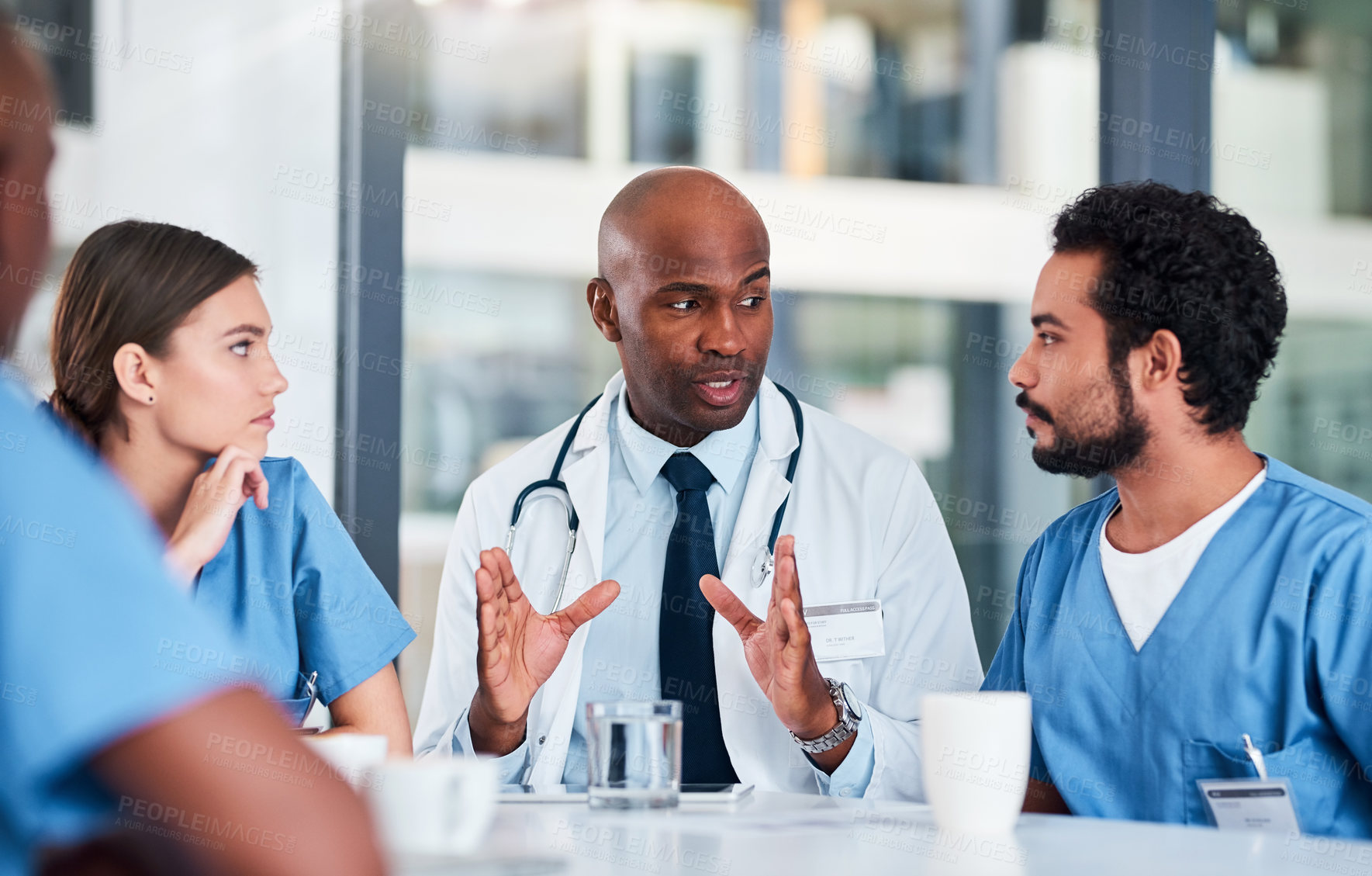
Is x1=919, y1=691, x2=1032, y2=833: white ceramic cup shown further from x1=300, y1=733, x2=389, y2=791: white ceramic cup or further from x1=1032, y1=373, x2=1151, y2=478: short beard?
x1=1032, y1=373, x2=1151, y2=478: short beard

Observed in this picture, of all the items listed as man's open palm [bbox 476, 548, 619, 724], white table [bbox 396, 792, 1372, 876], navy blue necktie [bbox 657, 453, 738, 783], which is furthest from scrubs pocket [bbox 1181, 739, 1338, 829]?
man's open palm [bbox 476, 548, 619, 724]

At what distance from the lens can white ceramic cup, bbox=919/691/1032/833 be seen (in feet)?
3.55

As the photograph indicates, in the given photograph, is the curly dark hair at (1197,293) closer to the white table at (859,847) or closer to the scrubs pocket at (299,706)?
the white table at (859,847)

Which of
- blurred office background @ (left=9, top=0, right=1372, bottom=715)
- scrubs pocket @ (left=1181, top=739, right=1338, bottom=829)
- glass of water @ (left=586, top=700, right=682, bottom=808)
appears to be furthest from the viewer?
blurred office background @ (left=9, top=0, right=1372, bottom=715)

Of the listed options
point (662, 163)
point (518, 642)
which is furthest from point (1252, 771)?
point (662, 163)

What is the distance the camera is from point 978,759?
1.09 m

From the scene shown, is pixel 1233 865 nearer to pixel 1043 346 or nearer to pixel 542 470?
pixel 1043 346

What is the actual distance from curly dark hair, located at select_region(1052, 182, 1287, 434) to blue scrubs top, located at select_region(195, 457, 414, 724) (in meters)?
1.16

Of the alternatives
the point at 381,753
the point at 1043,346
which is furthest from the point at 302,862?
the point at 1043,346

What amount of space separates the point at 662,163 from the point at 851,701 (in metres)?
4.17

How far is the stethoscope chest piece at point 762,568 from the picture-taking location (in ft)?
6.26

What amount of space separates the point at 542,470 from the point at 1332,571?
123 centimetres

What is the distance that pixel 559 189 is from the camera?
5.10 meters

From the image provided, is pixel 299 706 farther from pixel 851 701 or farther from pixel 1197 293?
pixel 1197 293
